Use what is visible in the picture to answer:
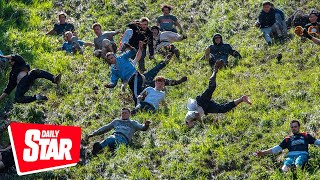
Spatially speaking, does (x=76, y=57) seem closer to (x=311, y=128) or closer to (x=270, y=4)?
(x=270, y=4)

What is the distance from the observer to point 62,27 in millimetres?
24859

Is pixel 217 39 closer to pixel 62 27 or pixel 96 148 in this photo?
pixel 62 27

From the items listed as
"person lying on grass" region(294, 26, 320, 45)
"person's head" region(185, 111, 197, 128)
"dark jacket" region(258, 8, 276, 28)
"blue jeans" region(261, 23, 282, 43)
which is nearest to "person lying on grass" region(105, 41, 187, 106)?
"person's head" region(185, 111, 197, 128)

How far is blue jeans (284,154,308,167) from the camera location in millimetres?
14805

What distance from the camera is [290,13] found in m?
24.1

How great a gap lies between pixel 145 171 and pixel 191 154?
1142mm

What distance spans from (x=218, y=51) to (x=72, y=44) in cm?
479

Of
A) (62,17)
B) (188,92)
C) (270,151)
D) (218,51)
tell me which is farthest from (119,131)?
(62,17)

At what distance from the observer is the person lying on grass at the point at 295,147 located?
14863mm

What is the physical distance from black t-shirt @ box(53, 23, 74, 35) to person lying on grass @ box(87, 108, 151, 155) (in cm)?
789

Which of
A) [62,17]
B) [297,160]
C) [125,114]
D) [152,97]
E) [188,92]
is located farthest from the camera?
[62,17]

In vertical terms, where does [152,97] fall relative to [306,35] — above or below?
below

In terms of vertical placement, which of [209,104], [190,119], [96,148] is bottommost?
[96,148]

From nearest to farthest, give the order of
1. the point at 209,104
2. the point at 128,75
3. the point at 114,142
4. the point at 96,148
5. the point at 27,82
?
the point at 96,148
the point at 114,142
the point at 209,104
the point at 27,82
the point at 128,75
